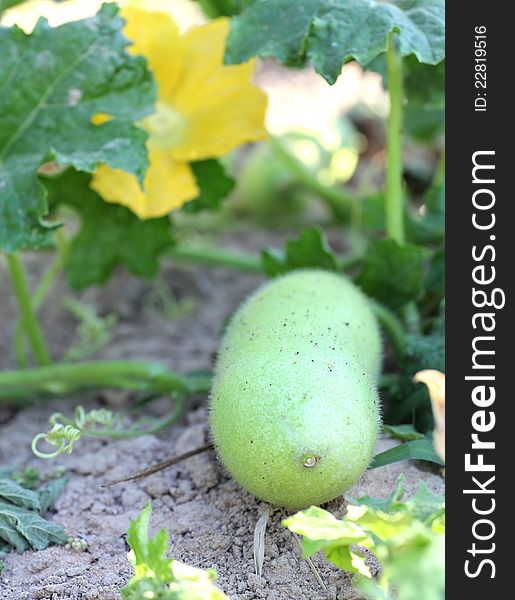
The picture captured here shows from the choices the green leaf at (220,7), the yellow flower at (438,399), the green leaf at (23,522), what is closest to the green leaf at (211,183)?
the green leaf at (220,7)

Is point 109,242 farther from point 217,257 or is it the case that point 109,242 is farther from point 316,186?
point 316,186

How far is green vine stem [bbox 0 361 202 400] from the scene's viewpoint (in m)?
1.81

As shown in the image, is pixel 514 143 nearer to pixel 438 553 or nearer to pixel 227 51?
pixel 227 51

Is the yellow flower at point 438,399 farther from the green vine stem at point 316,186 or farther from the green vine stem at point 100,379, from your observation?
the green vine stem at point 316,186

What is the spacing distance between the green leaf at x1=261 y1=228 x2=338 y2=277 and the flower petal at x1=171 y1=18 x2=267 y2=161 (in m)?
0.26

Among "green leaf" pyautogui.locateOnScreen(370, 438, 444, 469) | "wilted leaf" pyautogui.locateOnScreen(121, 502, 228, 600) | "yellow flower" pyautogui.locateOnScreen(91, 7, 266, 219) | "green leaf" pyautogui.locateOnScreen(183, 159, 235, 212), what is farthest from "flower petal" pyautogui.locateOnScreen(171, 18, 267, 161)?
"wilted leaf" pyautogui.locateOnScreen(121, 502, 228, 600)

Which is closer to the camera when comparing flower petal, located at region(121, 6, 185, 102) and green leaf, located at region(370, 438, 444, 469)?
green leaf, located at region(370, 438, 444, 469)

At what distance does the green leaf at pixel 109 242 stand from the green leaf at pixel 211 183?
0.34 ft

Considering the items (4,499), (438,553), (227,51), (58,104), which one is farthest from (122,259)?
(438,553)

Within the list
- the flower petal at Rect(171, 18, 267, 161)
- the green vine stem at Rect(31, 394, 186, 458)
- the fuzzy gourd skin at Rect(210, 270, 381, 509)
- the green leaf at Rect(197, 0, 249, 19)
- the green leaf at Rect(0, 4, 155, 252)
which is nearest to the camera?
the fuzzy gourd skin at Rect(210, 270, 381, 509)

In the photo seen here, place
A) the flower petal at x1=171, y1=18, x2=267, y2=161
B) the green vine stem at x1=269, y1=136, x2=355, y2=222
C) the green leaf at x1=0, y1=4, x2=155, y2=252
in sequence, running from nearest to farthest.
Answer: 1. the green leaf at x1=0, y1=4, x2=155, y2=252
2. the flower petal at x1=171, y1=18, x2=267, y2=161
3. the green vine stem at x1=269, y1=136, x2=355, y2=222

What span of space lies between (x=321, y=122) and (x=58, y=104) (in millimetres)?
1393

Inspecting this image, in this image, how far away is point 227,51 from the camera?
171cm

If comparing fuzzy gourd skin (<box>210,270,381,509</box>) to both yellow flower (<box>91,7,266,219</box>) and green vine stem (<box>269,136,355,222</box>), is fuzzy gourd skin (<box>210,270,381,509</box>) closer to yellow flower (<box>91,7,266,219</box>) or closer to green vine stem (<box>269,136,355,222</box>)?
yellow flower (<box>91,7,266,219</box>)
